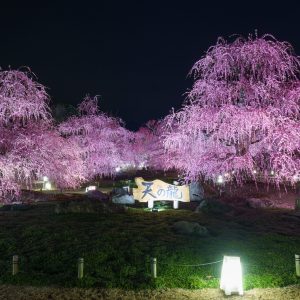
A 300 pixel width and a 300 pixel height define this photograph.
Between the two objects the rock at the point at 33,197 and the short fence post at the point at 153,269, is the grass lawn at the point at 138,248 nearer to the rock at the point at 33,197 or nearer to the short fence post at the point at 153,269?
the short fence post at the point at 153,269

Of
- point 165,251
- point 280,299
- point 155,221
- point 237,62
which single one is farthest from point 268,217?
point 280,299

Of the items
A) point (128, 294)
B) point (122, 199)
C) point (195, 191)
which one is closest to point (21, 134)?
point (122, 199)

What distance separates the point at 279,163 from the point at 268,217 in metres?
3.03

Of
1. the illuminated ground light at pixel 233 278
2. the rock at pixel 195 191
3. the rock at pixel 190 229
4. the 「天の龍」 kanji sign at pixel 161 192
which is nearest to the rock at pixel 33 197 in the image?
the 「天の龍」 kanji sign at pixel 161 192

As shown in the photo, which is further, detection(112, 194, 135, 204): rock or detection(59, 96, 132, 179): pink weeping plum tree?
detection(59, 96, 132, 179): pink weeping plum tree

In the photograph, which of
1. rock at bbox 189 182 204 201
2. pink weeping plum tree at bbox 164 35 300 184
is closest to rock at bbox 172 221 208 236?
pink weeping plum tree at bbox 164 35 300 184

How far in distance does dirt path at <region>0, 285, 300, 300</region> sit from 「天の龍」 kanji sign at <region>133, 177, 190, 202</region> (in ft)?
42.5

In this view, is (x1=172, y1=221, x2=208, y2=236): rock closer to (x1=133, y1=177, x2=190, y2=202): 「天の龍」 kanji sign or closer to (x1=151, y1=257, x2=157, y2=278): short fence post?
(x1=151, y1=257, x2=157, y2=278): short fence post

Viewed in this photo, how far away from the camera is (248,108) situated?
57.3 ft

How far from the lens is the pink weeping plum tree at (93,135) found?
39.2 metres

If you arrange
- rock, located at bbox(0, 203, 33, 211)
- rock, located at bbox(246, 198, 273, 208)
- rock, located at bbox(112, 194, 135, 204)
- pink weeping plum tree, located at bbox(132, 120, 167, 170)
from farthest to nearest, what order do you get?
pink weeping plum tree, located at bbox(132, 120, 167, 170)
rock, located at bbox(112, 194, 135, 204)
rock, located at bbox(246, 198, 273, 208)
rock, located at bbox(0, 203, 33, 211)

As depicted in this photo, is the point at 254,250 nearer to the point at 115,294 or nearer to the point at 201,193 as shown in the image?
the point at 115,294

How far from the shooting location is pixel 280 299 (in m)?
8.33

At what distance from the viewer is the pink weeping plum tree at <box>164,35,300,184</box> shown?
57.4ft
